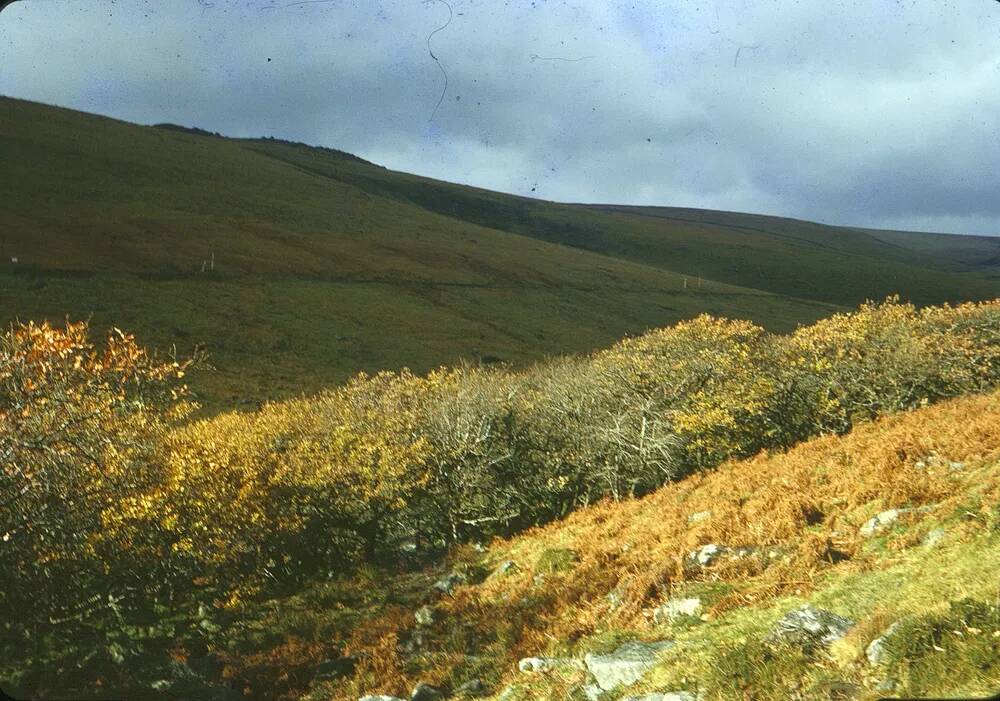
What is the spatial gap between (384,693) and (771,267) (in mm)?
157758

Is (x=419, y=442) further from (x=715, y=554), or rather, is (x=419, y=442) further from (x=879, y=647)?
(x=879, y=647)

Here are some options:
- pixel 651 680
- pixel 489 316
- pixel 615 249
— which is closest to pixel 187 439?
pixel 651 680

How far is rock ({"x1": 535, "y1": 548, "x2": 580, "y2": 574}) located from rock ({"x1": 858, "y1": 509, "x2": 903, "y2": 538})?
15.1 feet

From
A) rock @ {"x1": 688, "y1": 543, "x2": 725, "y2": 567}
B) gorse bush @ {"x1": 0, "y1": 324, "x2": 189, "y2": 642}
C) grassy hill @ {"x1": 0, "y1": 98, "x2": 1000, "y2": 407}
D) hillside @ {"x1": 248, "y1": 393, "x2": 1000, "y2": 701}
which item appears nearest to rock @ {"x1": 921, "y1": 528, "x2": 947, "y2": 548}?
hillside @ {"x1": 248, "y1": 393, "x2": 1000, "y2": 701}

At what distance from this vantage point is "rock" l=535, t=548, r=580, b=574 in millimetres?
12555

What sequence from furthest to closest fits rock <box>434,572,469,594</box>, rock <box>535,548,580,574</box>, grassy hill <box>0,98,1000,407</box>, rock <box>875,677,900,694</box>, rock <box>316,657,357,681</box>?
grassy hill <box>0,98,1000,407</box> < rock <box>434,572,469,594</box> < rock <box>535,548,580,574</box> < rock <box>316,657,357,681</box> < rock <box>875,677,900,694</box>

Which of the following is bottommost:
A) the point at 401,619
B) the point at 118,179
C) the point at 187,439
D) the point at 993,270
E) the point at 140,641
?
the point at 140,641

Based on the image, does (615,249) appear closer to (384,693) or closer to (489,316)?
(489,316)

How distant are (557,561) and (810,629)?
660 centimetres

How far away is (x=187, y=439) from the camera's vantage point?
17.2 meters

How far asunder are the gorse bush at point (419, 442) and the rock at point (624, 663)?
8.27m

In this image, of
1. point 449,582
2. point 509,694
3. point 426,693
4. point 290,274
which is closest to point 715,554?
point 509,694

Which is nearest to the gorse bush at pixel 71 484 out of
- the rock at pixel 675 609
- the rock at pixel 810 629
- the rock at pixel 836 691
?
the rock at pixel 675 609

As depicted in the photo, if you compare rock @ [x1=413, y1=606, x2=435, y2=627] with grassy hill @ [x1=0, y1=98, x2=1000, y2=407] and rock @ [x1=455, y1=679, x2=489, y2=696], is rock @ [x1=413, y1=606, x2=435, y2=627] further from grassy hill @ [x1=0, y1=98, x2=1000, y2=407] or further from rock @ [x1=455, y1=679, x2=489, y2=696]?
grassy hill @ [x1=0, y1=98, x2=1000, y2=407]
